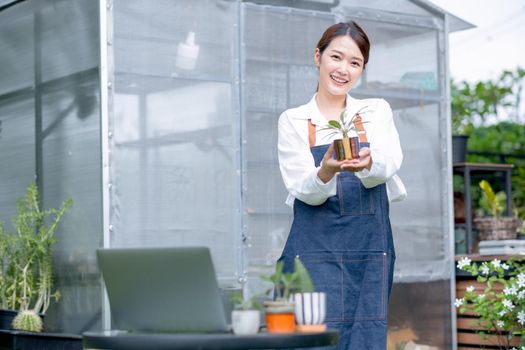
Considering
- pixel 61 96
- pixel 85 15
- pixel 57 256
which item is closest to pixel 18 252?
pixel 57 256

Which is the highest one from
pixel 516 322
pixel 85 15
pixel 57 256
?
pixel 85 15

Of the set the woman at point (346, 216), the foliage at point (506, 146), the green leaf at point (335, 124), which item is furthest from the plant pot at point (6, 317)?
the foliage at point (506, 146)

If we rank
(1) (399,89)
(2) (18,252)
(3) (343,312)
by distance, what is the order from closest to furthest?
(3) (343,312) → (2) (18,252) → (1) (399,89)

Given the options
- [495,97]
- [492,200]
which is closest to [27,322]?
[492,200]

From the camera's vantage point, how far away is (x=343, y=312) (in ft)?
9.90

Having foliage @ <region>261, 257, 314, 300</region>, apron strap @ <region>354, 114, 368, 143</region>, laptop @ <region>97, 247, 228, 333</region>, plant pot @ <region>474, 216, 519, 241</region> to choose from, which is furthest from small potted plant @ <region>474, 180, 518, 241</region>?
laptop @ <region>97, 247, 228, 333</region>

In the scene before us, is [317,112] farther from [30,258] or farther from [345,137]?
[30,258]

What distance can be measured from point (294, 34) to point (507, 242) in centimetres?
156

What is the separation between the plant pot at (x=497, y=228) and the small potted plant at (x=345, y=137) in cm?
328

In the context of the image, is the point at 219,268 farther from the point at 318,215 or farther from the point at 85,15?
the point at 318,215

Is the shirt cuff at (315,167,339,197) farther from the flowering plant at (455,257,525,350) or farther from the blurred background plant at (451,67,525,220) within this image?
the blurred background plant at (451,67,525,220)

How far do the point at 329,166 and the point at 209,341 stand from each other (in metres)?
0.68

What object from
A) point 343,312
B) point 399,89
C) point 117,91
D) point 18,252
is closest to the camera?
point 343,312

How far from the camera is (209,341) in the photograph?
2.28 meters
